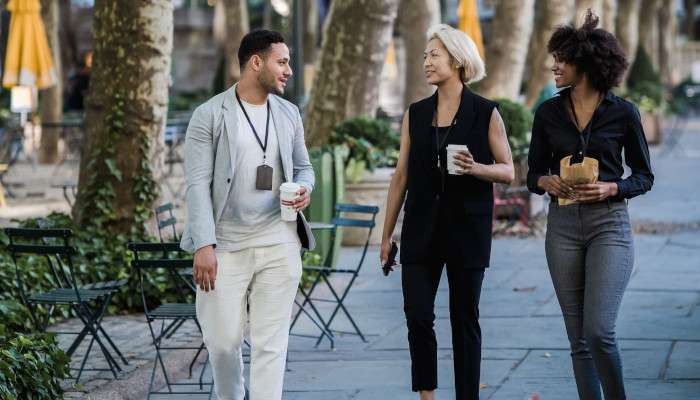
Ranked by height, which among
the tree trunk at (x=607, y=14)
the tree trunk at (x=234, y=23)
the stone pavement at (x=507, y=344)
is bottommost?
the stone pavement at (x=507, y=344)

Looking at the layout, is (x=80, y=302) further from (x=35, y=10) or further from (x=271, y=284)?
(x=35, y=10)

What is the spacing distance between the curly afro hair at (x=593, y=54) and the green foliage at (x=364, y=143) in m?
8.17

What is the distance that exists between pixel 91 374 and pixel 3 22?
31.2m

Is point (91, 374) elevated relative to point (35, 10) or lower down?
lower down

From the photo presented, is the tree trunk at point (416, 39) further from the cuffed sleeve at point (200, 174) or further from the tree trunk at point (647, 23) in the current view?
the tree trunk at point (647, 23)

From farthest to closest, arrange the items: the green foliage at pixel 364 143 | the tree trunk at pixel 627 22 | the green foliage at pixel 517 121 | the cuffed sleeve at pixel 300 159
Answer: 1. the tree trunk at pixel 627 22
2. the green foliage at pixel 517 121
3. the green foliage at pixel 364 143
4. the cuffed sleeve at pixel 300 159

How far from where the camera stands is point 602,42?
5879 millimetres

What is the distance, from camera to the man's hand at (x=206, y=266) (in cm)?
559

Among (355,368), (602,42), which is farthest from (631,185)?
(355,368)

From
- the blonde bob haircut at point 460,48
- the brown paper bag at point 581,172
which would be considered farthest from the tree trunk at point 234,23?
the brown paper bag at point 581,172

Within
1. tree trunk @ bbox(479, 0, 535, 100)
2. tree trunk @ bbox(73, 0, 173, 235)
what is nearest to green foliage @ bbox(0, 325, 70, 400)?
tree trunk @ bbox(73, 0, 173, 235)

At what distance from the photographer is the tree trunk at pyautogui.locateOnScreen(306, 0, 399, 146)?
51.6 ft

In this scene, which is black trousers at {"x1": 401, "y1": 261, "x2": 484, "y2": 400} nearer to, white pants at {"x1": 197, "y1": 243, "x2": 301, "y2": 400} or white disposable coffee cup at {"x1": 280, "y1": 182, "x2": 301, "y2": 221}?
white pants at {"x1": 197, "y1": 243, "x2": 301, "y2": 400}

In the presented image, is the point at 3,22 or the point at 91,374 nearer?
the point at 91,374
